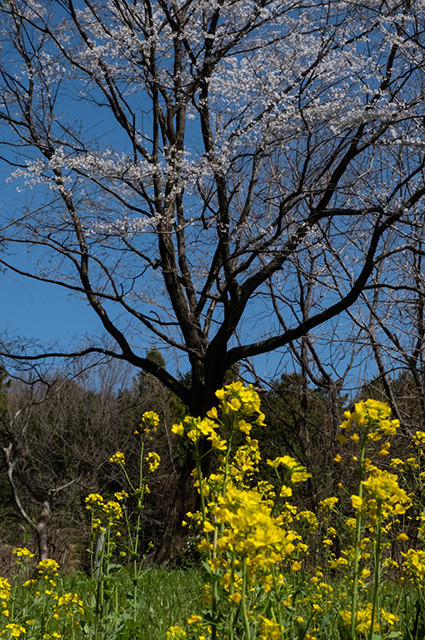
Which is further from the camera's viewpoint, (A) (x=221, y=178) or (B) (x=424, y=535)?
(A) (x=221, y=178)

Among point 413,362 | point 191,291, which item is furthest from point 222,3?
point 413,362

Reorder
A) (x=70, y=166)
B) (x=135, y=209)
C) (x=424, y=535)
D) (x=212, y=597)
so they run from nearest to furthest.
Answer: (x=212, y=597)
(x=424, y=535)
(x=70, y=166)
(x=135, y=209)

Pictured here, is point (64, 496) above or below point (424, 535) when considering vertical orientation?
above

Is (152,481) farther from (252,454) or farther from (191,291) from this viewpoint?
(252,454)

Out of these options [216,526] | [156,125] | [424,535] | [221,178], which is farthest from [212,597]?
[156,125]

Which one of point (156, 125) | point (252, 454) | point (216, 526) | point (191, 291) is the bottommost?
point (216, 526)

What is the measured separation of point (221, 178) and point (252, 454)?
19.8 feet

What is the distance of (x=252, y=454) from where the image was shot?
3.04m

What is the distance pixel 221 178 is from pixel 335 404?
3.41m

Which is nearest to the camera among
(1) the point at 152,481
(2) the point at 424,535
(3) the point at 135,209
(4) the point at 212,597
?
(4) the point at 212,597

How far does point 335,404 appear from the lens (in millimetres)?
8906

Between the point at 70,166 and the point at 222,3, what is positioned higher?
the point at 222,3

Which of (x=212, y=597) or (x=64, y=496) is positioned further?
(x=64, y=496)

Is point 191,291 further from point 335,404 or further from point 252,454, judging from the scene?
point 252,454
